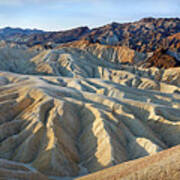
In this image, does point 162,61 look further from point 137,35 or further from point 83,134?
point 83,134

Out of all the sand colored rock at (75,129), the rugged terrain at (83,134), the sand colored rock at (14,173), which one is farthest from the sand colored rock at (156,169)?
the sand colored rock at (75,129)

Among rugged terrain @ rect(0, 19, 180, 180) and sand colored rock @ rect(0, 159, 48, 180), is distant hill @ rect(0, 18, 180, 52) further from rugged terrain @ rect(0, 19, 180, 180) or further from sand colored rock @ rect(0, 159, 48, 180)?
sand colored rock @ rect(0, 159, 48, 180)

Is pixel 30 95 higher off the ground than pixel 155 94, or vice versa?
pixel 30 95

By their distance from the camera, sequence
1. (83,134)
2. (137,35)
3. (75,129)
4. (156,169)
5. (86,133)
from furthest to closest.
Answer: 1. (137,35)
2. (75,129)
3. (83,134)
4. (86,133)
5. (156,169)

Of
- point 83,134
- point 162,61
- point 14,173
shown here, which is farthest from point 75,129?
point 162,61

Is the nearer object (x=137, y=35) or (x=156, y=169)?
(x=156, y=169)

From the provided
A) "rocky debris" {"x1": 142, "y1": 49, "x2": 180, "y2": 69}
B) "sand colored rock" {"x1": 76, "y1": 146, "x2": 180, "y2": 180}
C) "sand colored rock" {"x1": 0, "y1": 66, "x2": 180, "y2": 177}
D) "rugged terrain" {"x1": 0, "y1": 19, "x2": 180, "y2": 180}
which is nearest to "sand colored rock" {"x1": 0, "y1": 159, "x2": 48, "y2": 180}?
"rugged terrain" {"x1": 0, "y1": 19, "x2": 180, "y2": 180}

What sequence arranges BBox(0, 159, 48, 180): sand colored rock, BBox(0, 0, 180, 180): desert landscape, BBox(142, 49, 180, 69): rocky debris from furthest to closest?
BBox(142, 49, 180, 69): rocky debris
BBox(0, 159, 48, 180): sand colored rock
BBox(0, 0, 180, 180): desert landscape

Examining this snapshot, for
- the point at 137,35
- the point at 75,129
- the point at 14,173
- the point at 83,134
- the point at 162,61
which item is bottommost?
the point at 137,35

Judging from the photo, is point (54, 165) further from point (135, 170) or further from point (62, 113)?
point (135, 170)

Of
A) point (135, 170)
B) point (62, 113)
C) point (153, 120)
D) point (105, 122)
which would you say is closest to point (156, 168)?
point (135, 170)

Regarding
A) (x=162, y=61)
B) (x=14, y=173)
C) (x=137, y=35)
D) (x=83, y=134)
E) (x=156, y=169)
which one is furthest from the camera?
(x=137, y=35)
